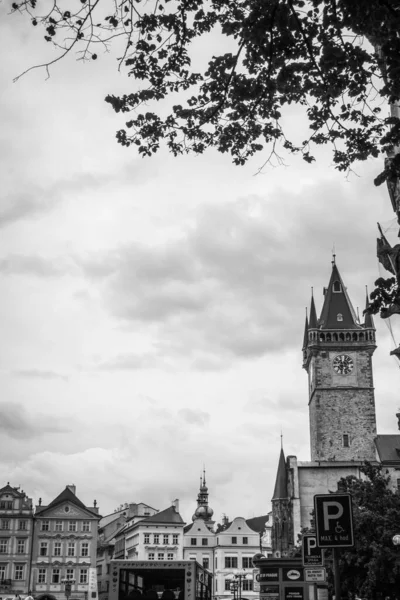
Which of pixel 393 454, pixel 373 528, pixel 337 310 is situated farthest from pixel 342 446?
pixel 373 528

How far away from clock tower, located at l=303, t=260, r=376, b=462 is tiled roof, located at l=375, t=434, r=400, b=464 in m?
0.80

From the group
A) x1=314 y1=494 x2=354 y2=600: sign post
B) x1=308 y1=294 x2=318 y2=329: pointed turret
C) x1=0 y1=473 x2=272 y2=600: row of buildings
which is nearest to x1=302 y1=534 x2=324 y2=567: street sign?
x1=314 y1=494 x2=354 y2=600: sign post

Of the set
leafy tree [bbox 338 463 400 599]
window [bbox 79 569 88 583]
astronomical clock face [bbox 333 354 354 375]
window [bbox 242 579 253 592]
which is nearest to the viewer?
leafy tree [bbox 338 463 400 599]

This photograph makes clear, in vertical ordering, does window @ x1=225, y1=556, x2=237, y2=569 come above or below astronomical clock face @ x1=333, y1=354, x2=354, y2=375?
below

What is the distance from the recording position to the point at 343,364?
8262 cm

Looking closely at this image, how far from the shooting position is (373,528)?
1448 inches

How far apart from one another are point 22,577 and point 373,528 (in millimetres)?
47375

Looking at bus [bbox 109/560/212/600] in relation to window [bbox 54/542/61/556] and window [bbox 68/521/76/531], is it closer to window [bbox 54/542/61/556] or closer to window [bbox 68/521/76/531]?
window [bbox 54/542/61/556]

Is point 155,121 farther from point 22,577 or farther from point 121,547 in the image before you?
point 121,547

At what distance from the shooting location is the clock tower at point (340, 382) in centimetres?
7894

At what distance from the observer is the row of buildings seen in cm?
7375

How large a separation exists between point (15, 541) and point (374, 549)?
4960 cm

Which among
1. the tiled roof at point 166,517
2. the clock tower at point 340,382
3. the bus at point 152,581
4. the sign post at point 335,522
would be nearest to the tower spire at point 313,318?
the clock tower at point 340,382

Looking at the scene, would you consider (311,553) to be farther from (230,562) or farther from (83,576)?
(230,562)
